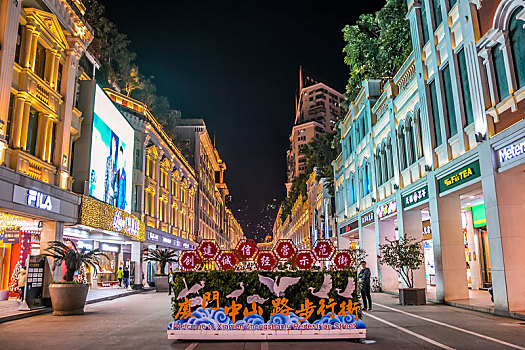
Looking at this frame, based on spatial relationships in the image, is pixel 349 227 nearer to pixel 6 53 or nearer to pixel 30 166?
pixel 30 166

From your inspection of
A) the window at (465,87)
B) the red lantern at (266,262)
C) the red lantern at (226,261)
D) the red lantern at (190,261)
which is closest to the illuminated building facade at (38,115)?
the red lantern at (190,261)

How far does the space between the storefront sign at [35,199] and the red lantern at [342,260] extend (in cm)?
1067

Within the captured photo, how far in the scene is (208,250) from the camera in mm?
9117

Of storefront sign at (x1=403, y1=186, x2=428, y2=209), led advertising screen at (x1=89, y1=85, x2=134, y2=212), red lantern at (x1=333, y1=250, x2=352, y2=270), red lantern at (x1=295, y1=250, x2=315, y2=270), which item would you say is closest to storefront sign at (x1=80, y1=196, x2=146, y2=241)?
led advertising screen at (x1=89, y1=85, x2=134, y2=212)

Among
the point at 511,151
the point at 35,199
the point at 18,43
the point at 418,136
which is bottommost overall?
the point at 35,199

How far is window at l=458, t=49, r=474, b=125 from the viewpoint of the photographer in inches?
563

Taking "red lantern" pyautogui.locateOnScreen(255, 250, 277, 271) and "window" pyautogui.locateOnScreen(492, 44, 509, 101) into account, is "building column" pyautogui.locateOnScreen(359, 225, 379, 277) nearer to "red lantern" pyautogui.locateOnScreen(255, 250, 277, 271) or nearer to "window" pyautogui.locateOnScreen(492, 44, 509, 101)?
"window" pyautogui.locateOnScreen(492, 44, 509, 101)

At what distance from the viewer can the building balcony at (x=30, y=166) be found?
14.5 m

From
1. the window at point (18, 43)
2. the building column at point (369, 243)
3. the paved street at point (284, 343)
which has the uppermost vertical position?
the window at point (18, 43)

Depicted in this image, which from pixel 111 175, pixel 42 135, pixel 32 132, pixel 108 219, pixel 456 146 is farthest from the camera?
pixel 111 175

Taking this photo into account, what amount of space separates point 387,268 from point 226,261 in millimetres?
17268

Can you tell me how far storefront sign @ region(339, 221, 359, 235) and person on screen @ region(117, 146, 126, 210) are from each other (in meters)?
16.3

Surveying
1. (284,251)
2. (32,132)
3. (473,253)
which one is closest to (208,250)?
(284,251)

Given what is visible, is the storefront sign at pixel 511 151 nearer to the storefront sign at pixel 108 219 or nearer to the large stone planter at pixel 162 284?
the storefront sign at pixel 108 219
